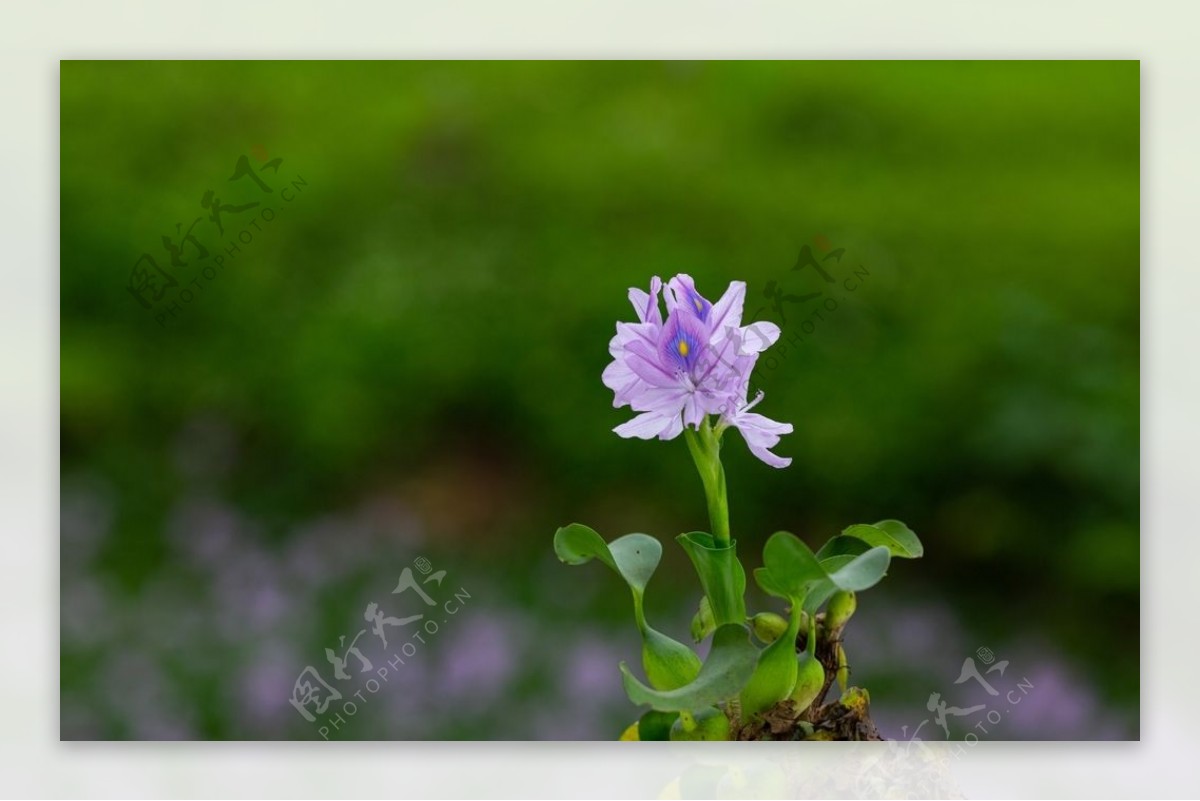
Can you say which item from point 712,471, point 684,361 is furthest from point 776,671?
point 684,361

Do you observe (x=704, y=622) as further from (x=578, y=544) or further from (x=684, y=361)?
(x=684, y=361)

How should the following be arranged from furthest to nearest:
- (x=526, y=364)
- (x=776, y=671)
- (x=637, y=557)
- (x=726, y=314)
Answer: (x=526, y=364)
(x=637, y=557)
(x=726, y=314)
(x=776, y=671)

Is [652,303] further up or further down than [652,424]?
further up

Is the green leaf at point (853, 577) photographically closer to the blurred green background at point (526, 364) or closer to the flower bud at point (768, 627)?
the flower bud at point (768, 627)

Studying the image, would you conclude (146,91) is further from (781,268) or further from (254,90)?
(781,268)

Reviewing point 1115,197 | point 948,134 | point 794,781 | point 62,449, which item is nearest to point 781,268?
point 948,134

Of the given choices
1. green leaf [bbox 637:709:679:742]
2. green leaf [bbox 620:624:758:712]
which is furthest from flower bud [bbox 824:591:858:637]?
green leaf [bbox 637:709:679:742]
